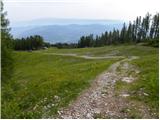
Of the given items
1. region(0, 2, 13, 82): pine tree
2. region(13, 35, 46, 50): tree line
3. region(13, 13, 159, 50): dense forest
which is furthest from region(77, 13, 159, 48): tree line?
region(0, 2, 13, 82): pine tree

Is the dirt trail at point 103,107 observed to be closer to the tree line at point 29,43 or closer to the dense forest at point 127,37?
the dense forest at point 127,37

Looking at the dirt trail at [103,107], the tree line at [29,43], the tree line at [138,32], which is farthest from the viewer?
the tree line at [29,43]

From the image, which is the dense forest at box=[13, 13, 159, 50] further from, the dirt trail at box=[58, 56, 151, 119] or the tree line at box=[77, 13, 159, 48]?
the dirt trail at box=[58, 56, 151, 119]

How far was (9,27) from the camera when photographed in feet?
120

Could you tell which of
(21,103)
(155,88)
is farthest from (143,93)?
(21,103)

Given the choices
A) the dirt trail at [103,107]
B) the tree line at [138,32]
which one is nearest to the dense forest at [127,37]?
the tree line at [138,32]

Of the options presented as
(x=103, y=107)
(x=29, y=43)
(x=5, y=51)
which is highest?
(x=5, y=51)

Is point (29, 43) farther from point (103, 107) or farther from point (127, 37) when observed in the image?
point (103, 107)

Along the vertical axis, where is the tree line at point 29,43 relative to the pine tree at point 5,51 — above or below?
below

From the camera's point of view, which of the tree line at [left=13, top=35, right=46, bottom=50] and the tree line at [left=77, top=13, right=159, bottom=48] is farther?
the tree line at [left=13, top=35, right=46, bottom=50]

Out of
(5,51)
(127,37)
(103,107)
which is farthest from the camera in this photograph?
(127,37)

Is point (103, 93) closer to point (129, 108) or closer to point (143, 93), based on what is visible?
point (143, 93)

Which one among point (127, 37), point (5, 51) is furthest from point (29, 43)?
point (5, 51)

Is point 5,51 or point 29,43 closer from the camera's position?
point 5,51
